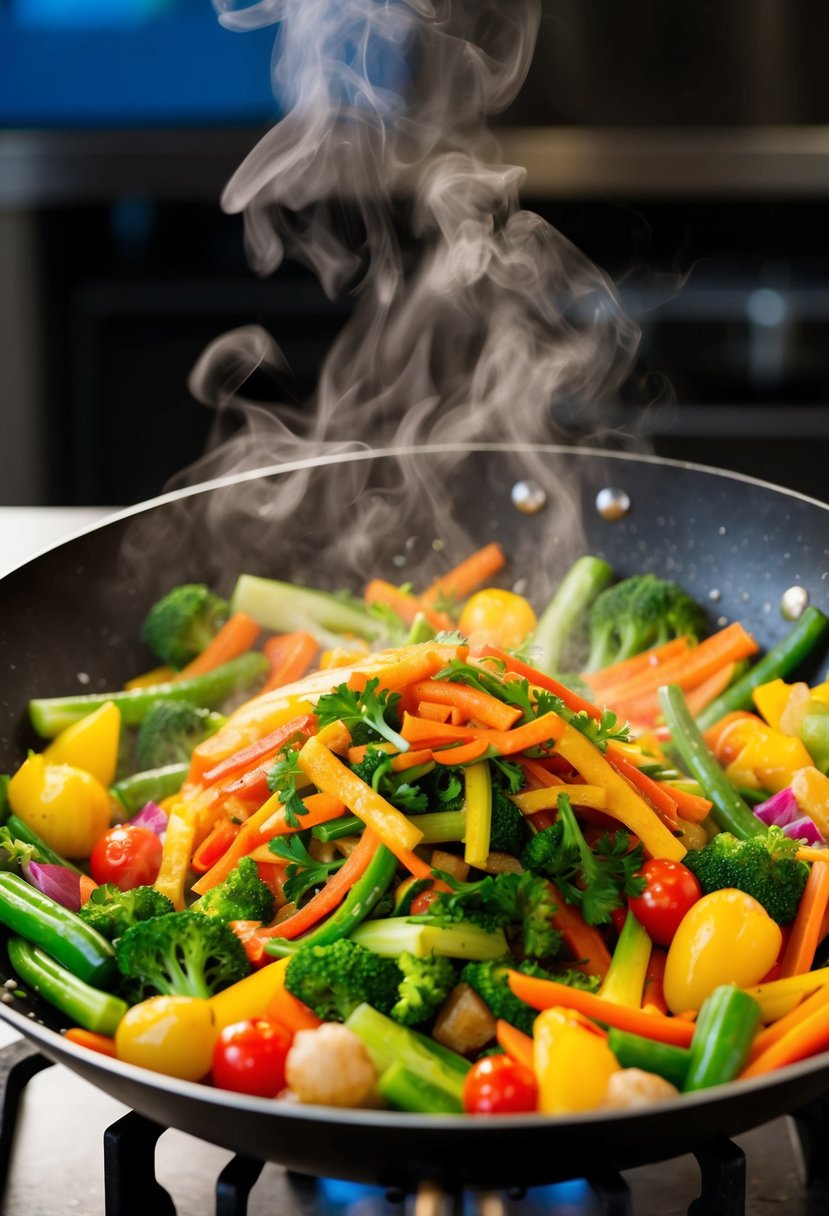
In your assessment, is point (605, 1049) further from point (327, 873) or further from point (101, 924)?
point (101, 924)

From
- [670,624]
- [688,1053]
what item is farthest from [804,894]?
[670,624]

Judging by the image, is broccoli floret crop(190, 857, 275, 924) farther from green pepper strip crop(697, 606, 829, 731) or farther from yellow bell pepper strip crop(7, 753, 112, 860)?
green pepper strip crop(697, 606, 829, 731)

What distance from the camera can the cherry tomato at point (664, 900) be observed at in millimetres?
1573

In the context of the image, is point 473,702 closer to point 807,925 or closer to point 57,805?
point 807,925

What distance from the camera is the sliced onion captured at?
1.73 meters

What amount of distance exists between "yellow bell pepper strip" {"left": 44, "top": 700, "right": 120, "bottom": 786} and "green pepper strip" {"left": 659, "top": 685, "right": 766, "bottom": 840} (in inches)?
32.7

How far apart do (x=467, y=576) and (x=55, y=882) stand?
37.7 inches

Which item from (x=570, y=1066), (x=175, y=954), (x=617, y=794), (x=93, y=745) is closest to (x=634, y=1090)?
(x=570, y=1066)

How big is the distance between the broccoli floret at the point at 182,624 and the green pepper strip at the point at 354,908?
2.58ft

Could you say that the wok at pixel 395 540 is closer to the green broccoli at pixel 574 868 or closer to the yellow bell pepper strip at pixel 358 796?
the yellow bell pepper strip at pixel 358 796

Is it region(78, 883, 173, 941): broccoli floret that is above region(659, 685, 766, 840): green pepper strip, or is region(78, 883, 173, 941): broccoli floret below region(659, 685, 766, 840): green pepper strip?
below

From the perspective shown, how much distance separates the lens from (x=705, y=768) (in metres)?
1.95

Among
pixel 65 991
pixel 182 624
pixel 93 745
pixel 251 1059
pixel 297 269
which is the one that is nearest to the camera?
pixel 251 1059

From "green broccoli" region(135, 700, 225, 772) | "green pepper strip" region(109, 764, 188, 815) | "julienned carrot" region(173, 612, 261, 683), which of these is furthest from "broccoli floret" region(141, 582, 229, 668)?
"green pepper strip" region(109, 764, 188, 815)
